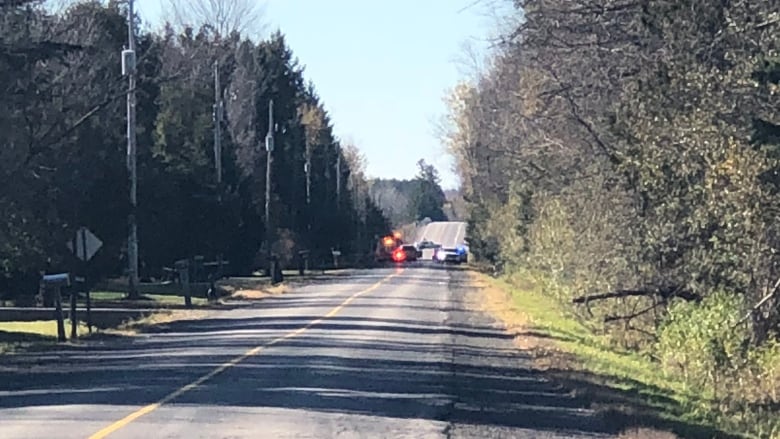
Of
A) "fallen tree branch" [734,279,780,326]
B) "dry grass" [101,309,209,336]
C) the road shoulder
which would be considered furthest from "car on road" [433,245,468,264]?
"fallen tree branch" [734,279,780,326]

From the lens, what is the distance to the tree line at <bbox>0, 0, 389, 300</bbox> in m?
35.7

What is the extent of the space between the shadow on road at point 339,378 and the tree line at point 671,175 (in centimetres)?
290

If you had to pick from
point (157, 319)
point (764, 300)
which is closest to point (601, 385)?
point (764, 300)

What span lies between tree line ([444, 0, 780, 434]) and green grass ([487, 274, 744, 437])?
57 cm

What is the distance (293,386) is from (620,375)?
6.82 metres

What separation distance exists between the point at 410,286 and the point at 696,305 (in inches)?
1387

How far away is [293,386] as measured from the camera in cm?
2086

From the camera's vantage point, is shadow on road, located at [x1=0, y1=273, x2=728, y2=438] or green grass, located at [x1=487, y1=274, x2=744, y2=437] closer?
shadow on road, located at [x1=0, y1=273, x2=728, y2=438]

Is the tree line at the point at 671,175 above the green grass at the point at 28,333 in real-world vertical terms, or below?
above

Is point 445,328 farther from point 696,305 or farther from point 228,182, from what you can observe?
point 228,182

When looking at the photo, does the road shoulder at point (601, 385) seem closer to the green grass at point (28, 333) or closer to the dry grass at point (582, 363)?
the dry grass at point (582, 363)

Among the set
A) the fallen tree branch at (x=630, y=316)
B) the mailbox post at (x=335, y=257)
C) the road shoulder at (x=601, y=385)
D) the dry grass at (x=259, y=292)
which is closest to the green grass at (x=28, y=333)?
the road shoulder at (x=601, y=385)

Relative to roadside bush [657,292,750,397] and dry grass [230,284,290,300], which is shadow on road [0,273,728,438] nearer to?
roadside bush [657,292,750,397]

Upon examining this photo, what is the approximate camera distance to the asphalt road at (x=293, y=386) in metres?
16.2
